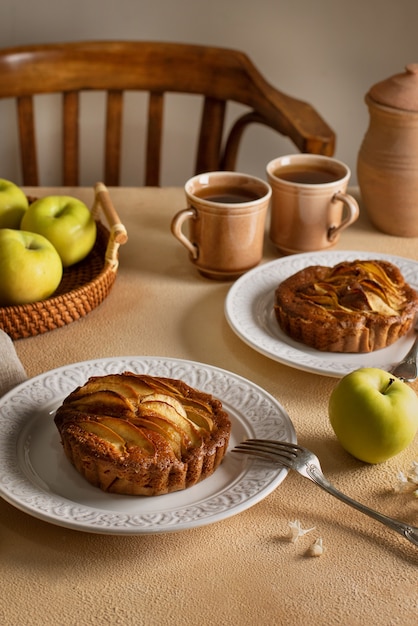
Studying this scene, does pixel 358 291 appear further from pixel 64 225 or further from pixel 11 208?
pixel 11 208

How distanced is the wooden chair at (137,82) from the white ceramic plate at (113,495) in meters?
0.94

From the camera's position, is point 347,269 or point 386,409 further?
point 347,269

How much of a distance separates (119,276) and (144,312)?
0.42 ft

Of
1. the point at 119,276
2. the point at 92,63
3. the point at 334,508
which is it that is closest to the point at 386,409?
the point at 334,508

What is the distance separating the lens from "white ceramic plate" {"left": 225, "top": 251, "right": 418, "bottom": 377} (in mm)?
1115

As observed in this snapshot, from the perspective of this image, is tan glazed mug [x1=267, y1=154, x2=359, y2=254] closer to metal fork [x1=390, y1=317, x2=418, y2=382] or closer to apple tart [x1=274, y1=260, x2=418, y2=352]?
apple tart [x1=274, y1=260, x2=418, y2=352]

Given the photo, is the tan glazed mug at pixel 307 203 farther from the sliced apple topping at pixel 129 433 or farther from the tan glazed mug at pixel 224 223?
the sliced apple topping at pixel 129 433

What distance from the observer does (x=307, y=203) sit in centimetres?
139

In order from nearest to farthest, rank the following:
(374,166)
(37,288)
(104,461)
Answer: (104,461) → (37,288) → (374,166)

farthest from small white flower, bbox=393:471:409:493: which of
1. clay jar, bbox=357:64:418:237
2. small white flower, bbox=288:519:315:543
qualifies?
clay jar, bbox=357:64:418:237

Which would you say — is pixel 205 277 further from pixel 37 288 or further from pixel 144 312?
pixel 37 288

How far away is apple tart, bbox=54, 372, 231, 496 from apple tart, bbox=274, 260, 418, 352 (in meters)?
0.26

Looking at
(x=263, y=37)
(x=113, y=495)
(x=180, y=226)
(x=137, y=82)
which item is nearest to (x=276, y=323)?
(x=180, y=226)

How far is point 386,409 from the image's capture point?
0.90 m
